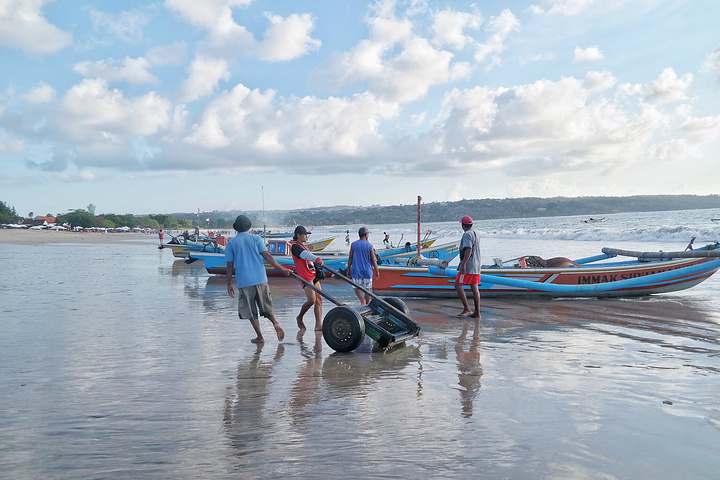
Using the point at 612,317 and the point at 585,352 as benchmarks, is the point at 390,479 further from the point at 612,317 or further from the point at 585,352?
the point at 612,317

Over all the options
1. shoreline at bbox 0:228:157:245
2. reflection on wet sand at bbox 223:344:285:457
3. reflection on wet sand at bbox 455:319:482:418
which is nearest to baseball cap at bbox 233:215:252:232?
reflection on wet sand at bbox 223:344:285:457

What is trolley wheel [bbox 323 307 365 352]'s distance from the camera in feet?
22.3

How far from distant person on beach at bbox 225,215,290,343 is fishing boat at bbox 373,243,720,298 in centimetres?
567

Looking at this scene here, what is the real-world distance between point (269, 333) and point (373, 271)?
2.16 meters

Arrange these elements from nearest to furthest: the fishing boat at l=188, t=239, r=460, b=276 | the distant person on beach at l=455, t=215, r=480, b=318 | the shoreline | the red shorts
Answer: the distant person on beach at l=455, t=215, r=480, b=318
the red shorts
the fishing boat at l=188, t=239, r=460, b=276
the shoreline

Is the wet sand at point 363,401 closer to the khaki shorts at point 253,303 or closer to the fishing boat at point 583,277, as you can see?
the khaki shorts at point 253,303

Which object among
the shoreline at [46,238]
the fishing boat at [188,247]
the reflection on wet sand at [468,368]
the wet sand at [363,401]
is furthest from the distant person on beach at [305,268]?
the shoreline at [46,238]

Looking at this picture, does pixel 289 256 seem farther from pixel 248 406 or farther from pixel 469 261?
pixel 248 406

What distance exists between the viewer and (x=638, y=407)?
4742 mm

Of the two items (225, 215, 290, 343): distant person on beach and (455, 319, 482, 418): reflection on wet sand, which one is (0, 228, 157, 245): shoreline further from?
(455, 319, 482, 418): reflection on wet sand

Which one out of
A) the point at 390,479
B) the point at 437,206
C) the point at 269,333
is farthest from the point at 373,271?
the point at 437,206

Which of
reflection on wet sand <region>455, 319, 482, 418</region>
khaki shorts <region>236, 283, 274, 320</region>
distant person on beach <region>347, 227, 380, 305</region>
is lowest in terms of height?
reflection on wet sand <region>455, 319, 482, 418</region>

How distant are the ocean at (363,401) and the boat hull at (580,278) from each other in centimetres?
250

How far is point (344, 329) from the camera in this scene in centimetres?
691
